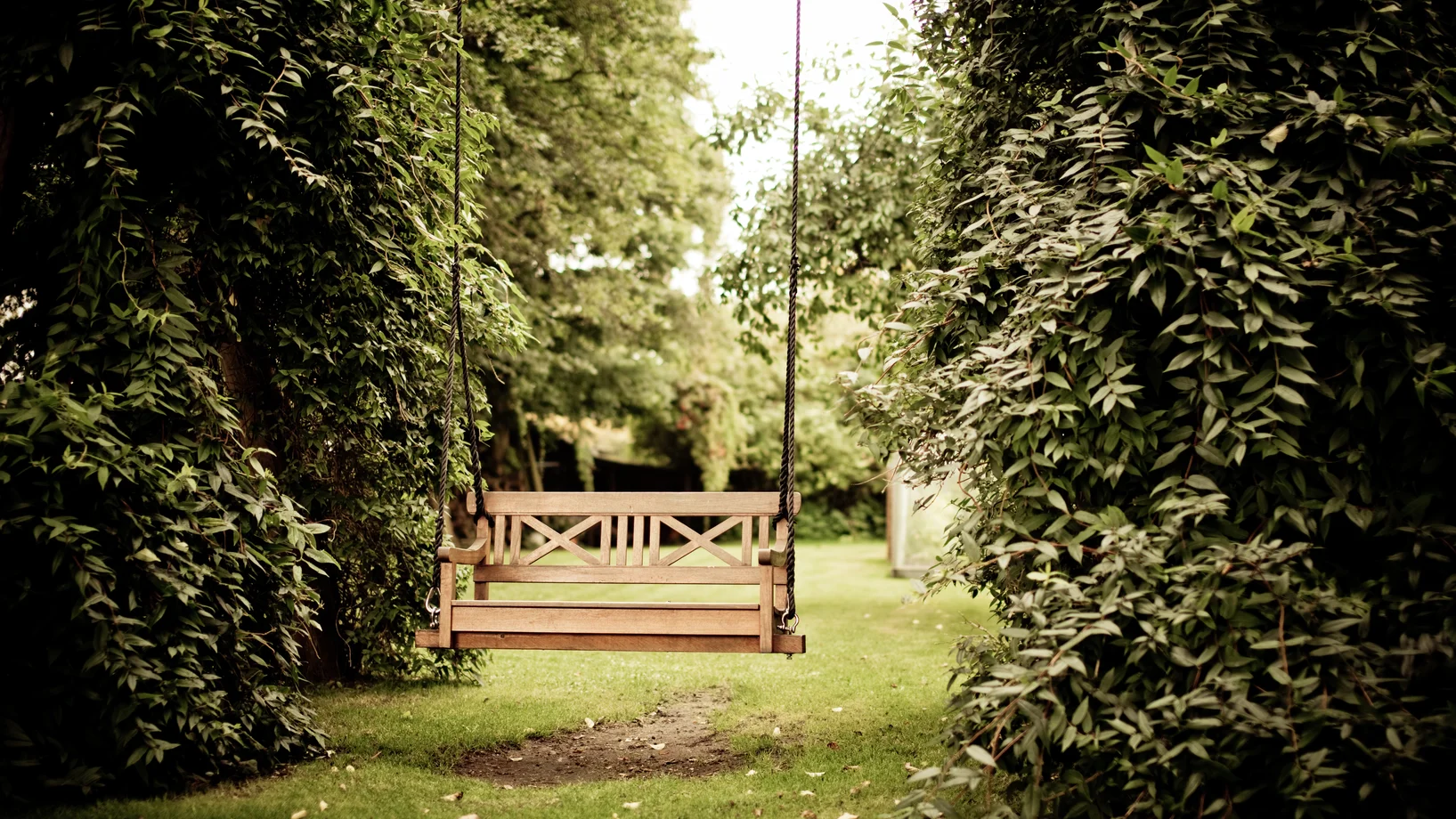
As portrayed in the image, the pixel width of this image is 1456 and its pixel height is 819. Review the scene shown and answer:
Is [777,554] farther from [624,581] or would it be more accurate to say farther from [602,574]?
[602,574]

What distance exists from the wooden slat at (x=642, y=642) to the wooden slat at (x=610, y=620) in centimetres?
3

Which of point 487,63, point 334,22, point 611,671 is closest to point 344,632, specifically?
point 611,671

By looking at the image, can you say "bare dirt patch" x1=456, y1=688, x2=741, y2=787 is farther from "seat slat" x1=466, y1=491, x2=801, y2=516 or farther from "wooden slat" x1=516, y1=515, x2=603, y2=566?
"seat slat" x1=466, y1=491, x2=801, y2=516

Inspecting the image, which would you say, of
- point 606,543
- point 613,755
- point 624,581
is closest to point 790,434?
point 624,581

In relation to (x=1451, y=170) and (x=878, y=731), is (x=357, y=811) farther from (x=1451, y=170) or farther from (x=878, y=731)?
(x=1451, y=170)

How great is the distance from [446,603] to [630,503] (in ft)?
3.49

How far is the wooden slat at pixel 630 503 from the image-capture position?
177 inches

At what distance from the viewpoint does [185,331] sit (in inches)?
147

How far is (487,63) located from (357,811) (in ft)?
30.5

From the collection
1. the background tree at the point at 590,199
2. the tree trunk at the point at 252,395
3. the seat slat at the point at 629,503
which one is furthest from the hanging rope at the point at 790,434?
the background tree at the point at 590,199

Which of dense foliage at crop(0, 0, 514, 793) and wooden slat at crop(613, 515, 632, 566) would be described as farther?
wooden slat at crop(613, 515, 632, 566)

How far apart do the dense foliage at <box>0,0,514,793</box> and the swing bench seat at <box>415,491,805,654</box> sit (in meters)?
0.77

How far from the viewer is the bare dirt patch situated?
14.6 ft

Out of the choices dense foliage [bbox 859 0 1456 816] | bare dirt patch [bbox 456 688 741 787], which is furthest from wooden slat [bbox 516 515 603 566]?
dense foliage [bbox 859 0 1456 816]
